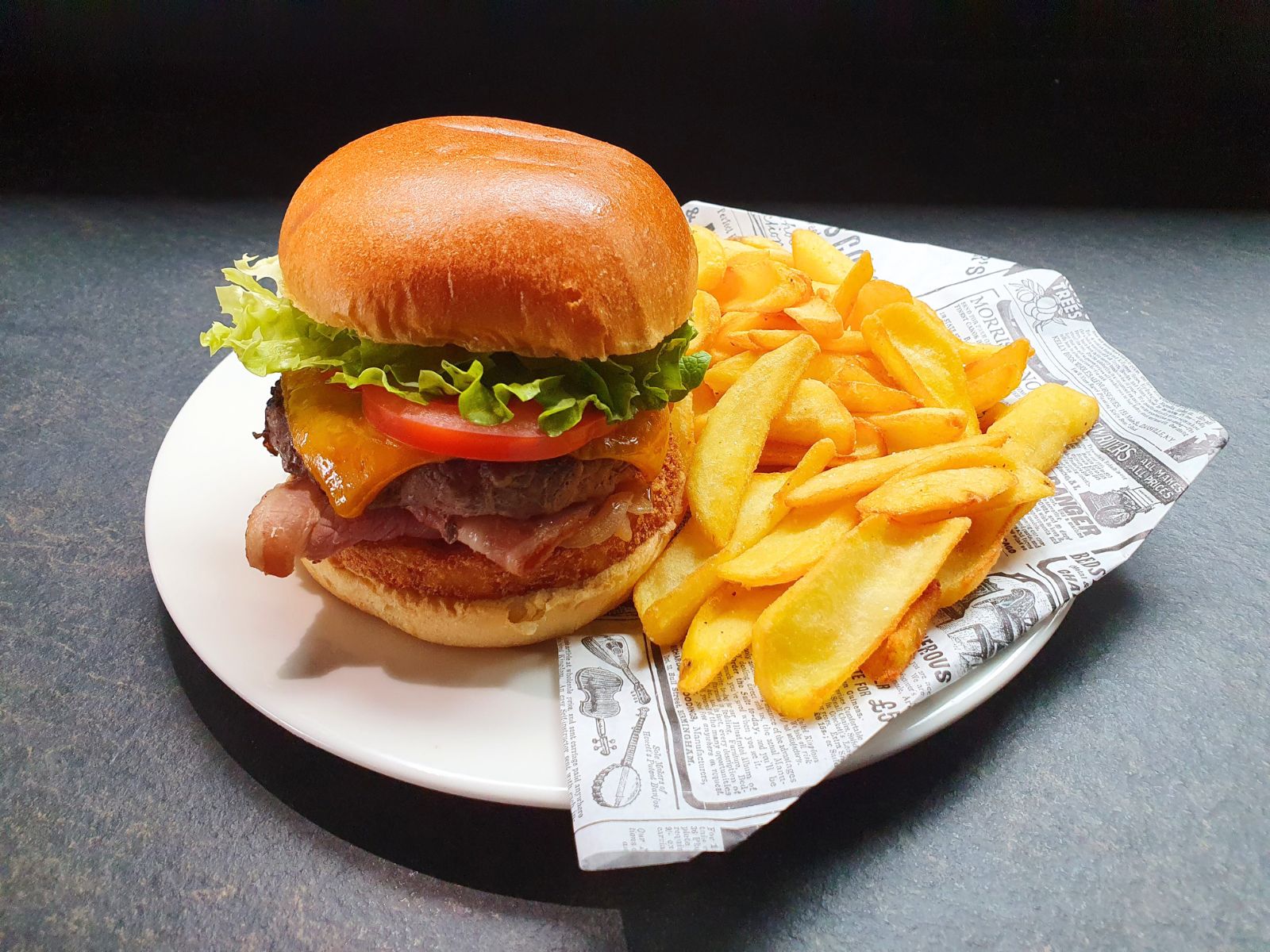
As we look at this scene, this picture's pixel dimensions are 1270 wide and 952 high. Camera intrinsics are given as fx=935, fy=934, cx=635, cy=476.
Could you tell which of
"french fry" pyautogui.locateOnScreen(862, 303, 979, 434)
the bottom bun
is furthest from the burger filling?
"french fry" pyautogui.locateOnScreen(862, 303, 979, 434)

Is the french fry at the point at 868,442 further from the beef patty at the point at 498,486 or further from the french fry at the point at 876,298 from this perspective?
the beef patty at the point at 498,486

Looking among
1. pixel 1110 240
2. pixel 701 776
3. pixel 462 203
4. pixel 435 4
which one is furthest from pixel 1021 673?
pixel 435 4

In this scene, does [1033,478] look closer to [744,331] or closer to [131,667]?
[744,331]

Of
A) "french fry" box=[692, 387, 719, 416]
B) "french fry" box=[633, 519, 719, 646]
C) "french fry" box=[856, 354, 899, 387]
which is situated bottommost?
"french fry" box=[633, 519, 719, 646]

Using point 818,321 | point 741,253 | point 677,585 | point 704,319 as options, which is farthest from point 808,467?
point 741,253

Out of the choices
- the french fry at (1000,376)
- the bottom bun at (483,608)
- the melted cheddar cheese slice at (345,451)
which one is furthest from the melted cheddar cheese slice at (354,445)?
the french fry at (1000,376)

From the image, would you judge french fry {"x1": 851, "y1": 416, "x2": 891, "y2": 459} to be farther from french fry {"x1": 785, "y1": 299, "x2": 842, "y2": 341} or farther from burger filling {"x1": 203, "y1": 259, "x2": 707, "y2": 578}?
burger filling {"x1": 203, "y1": 259, "x2": 707, "y2": 578}

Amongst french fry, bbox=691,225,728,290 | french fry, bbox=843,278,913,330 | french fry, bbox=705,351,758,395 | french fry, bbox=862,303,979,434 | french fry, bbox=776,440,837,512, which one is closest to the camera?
french fry, bbox=776,440,837,512
